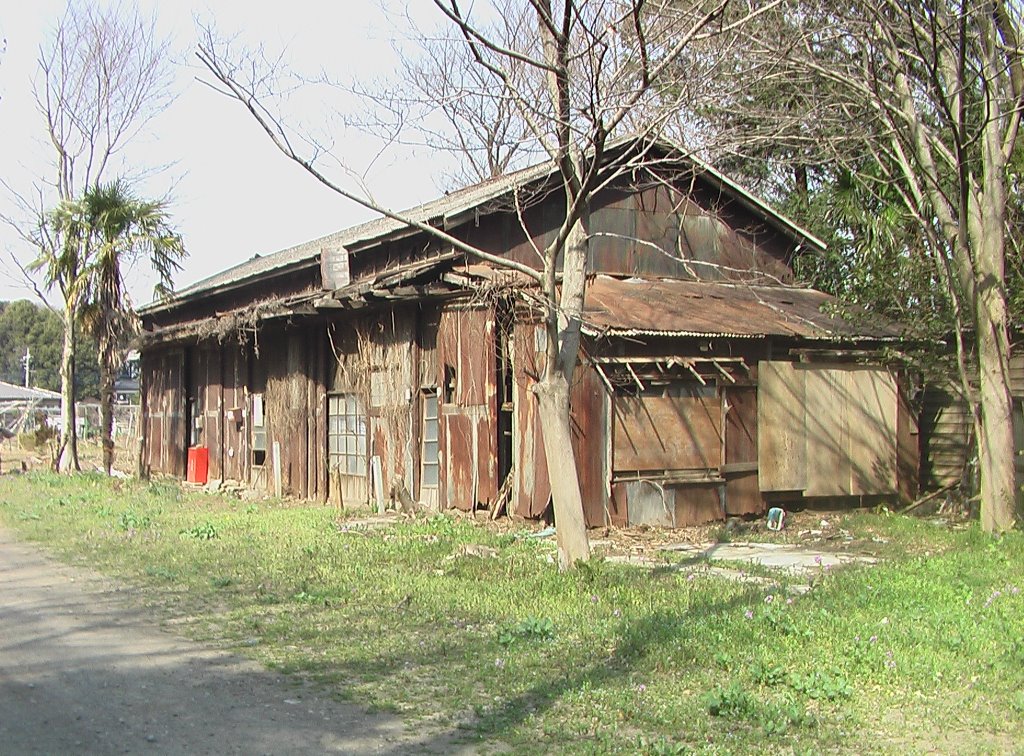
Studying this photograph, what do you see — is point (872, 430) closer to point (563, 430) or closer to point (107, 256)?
point (563, 430)


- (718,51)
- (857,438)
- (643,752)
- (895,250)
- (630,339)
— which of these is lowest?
(643,752)

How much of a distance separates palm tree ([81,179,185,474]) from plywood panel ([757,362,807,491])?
13.9m

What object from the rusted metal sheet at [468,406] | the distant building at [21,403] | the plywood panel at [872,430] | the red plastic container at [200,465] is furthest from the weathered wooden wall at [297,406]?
the distant building at [21,403]

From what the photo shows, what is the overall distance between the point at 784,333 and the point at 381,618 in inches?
360

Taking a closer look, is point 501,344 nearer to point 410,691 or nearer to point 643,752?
point 410,691

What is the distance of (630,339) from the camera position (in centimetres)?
1459

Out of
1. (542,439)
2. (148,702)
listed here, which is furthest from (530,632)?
(542,439)

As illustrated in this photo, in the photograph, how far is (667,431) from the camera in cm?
1507

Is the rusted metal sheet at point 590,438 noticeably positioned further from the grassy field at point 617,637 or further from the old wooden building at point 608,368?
the grassy field at point 617,637

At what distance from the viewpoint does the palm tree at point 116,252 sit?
23391 mm

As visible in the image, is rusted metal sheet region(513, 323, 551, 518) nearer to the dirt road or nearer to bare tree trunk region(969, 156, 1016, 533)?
bare tree trunk region(969, 156, 1016, 533)

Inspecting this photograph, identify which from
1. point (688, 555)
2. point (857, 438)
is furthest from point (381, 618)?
point (857, 438)

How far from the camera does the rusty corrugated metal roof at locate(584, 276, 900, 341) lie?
47.5 feet

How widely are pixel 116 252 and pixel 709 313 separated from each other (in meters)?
14.0
